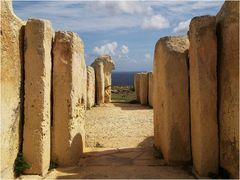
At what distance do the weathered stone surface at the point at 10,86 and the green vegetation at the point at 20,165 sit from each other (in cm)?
12

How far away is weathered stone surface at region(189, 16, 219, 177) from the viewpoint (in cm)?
686

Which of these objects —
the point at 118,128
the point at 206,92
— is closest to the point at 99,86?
the point at 118,128

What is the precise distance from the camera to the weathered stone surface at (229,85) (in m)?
6.34

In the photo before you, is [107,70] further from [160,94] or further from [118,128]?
[160,94]

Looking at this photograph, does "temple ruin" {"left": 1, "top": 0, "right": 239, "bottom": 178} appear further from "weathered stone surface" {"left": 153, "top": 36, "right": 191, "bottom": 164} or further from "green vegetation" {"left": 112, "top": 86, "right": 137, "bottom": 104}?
"green vegetation" {"left": 112, "top": 86, "right": 137, "bottom": 104}

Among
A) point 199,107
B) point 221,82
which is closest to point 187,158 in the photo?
point 199,107

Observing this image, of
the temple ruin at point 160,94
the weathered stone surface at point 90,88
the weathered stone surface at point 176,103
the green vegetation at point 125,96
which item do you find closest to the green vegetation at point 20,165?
the temple ruin at point 160,94

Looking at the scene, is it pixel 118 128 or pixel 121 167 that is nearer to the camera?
pixel 121 167

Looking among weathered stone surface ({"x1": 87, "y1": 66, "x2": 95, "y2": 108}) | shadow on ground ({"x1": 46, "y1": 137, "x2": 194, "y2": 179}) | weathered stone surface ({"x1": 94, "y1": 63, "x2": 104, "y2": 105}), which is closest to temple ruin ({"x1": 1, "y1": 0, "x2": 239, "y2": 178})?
shadow on ground ({"x1": 46, "y1": 137, "x2": 194, "y2": 179})

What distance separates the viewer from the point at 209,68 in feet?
22.6

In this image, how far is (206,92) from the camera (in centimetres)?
688

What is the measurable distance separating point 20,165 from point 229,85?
4.20 m

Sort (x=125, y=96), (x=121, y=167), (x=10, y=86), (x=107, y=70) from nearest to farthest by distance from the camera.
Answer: (x=10, y=86), (x=121, y=167), (x=107, y=70), (x=125, y=96)

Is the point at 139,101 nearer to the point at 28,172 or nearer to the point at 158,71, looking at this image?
the point at 158,71
